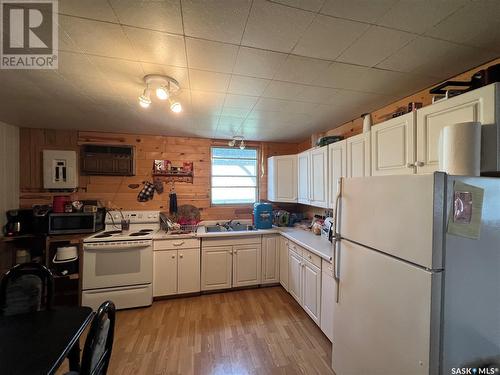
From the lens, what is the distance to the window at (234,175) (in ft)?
11.6

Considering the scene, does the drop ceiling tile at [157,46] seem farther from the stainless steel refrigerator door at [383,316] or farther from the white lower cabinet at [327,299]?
the white lower cabinet at [327,299]

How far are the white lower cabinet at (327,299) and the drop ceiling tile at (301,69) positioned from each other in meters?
1.60

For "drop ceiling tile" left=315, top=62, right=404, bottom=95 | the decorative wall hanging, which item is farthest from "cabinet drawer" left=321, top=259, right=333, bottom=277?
the decorative wall hanging

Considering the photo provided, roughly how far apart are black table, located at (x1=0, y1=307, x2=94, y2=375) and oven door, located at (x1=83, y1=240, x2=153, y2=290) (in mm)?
1249

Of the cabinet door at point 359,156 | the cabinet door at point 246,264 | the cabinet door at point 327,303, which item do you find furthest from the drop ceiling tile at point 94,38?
the cabinet door at point 246,264

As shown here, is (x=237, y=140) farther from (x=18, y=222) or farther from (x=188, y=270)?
(x=18, y=222)

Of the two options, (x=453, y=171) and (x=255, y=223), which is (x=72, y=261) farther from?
(x=453, y=171)

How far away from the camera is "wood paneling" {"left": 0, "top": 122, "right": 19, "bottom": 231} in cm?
255

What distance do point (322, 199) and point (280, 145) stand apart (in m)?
1.59

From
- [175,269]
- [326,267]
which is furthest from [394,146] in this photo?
[175,269]

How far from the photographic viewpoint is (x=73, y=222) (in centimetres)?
261

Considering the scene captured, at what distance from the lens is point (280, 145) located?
3.83 m

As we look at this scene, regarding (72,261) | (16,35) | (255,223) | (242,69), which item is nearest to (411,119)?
(242,69)

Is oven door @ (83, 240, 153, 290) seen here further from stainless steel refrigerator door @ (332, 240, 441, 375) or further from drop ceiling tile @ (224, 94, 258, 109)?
stainless steel refrigerator door @ (332, 240, 441, 375)
